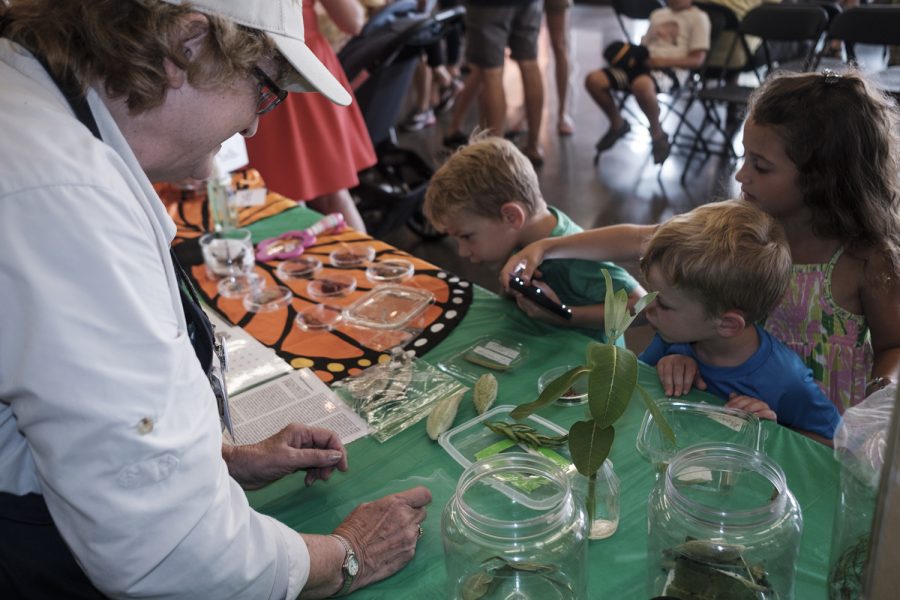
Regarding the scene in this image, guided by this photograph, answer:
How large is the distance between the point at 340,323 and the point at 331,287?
0.18m

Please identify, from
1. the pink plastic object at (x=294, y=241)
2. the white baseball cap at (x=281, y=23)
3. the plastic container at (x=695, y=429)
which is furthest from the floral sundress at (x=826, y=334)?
the pink plastic object at (x=294, y=241)

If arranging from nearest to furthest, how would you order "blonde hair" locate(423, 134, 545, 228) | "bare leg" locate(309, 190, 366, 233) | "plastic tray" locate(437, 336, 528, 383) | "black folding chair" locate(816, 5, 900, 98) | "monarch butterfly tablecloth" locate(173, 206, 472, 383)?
"plastic tray" locate(437, 336, 528, 383)
"monarch butterfly tablecloth" locate(173, 206, 472, 383)
"blonde hair" locate(423, 134, 545, 228)
"bare leg" locate(309, 190, 366, 233)
"black folding chair" locate(816, 5, 900, 98)

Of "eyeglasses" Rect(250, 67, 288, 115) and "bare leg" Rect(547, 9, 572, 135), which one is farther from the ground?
"eyeglasses" Rect(250, 67, 288, 115)

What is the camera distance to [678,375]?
56.4 inches

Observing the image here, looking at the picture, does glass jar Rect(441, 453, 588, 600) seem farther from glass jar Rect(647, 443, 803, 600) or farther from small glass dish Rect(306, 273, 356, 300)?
small glass dish Rect(306, 273, 356, 300)

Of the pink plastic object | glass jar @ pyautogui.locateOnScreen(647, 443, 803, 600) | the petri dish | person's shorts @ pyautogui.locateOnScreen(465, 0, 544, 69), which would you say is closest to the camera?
glass jar @ pyautogui.locateOnScreen(647, 443, 803, 600)

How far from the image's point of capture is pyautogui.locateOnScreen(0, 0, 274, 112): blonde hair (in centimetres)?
89

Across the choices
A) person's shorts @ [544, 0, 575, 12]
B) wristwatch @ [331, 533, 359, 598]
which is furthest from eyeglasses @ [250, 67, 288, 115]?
person's shorts @ [544, 0, 575, 12]

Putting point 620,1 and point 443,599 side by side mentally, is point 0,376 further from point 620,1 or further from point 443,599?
point 620,1

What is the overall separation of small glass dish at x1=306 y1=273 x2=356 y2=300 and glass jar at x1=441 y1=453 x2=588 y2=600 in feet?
3.25

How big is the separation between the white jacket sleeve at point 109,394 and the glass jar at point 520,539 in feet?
0.96

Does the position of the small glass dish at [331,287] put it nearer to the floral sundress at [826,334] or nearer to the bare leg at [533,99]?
the floral sundress at [826,334]

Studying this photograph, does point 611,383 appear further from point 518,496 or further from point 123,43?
point 123,43

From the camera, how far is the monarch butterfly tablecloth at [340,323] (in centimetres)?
164
